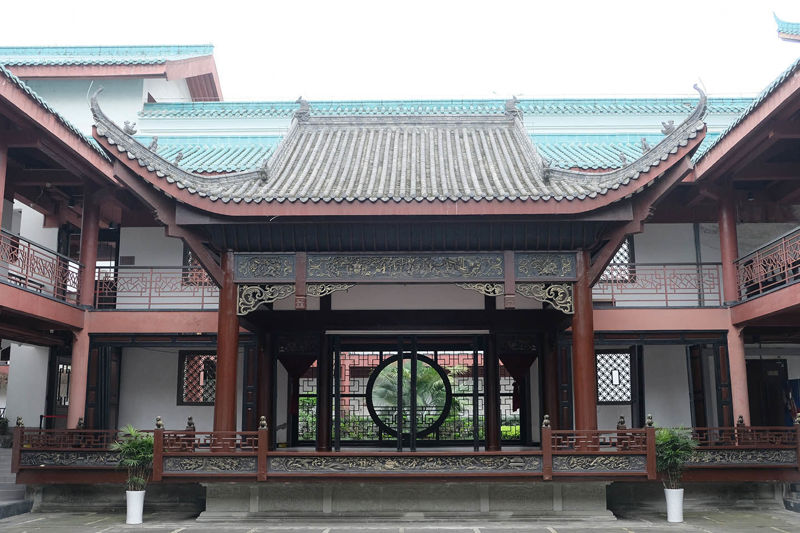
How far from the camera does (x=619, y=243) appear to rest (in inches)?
423

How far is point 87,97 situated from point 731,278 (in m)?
15.7

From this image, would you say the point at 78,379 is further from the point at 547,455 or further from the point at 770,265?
the point at 770,265

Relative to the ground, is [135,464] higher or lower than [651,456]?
lower

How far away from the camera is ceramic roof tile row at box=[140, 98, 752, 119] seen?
19500mm

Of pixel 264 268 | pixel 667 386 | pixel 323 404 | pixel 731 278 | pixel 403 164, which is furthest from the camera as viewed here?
pixel 667 386

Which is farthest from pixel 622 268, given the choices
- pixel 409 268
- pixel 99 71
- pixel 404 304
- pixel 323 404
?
pixel 99 71

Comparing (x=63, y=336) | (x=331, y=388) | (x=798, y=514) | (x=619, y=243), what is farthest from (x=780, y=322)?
(x=63, y=336)

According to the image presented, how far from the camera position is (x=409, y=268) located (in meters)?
10.8

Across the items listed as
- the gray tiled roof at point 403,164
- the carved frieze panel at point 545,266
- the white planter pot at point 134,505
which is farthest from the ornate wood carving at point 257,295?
the carved frieze panel at point 545,266

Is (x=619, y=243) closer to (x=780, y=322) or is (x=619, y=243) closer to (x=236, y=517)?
A: (x=780, y=322)

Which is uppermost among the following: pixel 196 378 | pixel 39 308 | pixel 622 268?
pixel 622 268

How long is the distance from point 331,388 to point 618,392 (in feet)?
17.9

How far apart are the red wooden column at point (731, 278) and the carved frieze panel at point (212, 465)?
7.88m

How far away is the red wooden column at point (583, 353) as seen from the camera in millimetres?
10531
